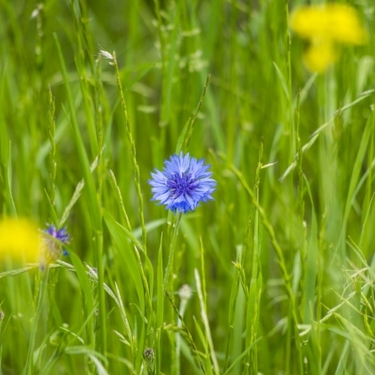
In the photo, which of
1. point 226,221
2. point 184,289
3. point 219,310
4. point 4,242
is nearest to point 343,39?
point 226,221

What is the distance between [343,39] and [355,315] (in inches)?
28.6

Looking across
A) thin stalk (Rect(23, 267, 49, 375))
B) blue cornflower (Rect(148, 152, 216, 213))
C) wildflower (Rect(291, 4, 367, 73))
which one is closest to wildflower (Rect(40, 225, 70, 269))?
thin stalk (Rect(23, 267, 49, 375))

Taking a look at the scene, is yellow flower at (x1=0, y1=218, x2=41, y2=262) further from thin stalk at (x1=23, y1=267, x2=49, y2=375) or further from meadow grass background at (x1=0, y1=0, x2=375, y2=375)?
thin stalk at (x1=23, y1=267, x2=49, y2=375)

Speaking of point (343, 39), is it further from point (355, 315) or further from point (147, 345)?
point (147, 345)

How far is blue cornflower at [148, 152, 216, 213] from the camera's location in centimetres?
75

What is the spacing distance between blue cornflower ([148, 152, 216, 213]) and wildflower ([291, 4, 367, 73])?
26.2 inches

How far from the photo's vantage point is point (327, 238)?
1093 mm

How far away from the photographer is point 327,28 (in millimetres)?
1490

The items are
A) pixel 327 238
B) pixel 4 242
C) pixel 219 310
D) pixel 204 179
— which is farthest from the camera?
pixel 219 310

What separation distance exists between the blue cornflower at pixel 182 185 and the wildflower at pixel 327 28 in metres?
0.66

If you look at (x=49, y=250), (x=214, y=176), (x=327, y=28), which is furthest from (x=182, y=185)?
(x=327, y=28)

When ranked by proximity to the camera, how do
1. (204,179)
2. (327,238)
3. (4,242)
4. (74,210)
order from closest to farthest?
(204,179)
(4,242)
(327,238)
(74,210)

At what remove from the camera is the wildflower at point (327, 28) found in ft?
4.57

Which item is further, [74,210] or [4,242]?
[74,210]
